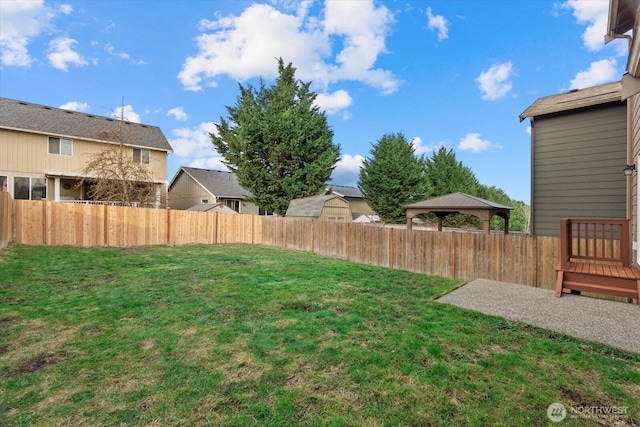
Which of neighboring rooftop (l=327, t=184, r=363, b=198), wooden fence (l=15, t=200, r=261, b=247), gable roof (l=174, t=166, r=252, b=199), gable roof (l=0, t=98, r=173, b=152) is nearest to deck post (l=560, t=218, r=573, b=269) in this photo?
wooden fence (l=15, t=200, r=261, b=247)

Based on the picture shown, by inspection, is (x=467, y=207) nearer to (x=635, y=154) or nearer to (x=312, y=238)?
(x=635, y=154)

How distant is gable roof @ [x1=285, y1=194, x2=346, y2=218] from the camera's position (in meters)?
17.3

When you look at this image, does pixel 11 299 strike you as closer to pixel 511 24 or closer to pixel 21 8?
pixel 21 8

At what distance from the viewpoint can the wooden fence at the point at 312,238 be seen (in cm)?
673

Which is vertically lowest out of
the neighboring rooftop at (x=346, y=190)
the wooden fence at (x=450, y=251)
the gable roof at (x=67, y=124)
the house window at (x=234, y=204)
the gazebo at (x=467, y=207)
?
the wooden fence at (x=450, y=251)

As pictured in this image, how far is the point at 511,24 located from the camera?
10.5 meters

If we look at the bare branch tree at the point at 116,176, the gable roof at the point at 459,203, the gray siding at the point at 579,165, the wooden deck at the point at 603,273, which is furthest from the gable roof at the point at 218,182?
the wooden deck at the point at 603,273

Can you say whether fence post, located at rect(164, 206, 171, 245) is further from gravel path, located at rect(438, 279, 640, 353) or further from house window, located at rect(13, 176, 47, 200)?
gravel path, located at rect(438, 279, 640, 353)

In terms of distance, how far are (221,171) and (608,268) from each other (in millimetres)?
27339

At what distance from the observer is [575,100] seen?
8.22 metres

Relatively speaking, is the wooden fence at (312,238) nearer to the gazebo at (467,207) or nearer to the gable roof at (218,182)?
the gazebo at (467,207)

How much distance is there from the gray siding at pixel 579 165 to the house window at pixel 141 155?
19.0 meters

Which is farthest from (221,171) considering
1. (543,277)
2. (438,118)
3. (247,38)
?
(543,277)

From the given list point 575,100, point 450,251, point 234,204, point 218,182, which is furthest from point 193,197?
point 575,100
